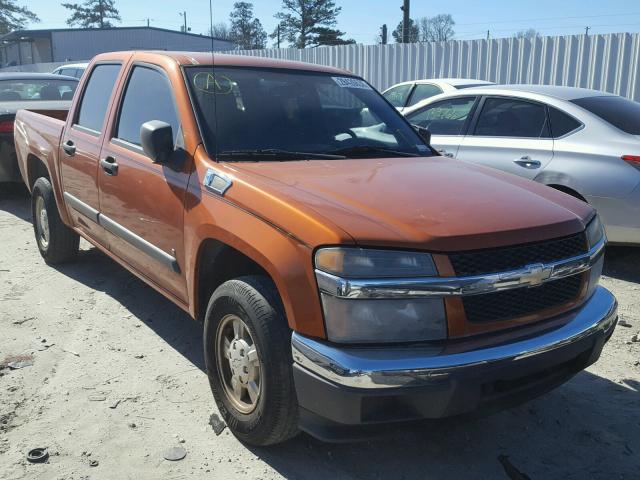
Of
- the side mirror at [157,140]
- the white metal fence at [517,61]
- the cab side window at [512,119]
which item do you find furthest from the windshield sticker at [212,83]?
the white metal fence at [517,61]

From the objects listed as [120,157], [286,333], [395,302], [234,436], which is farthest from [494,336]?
[120,157]

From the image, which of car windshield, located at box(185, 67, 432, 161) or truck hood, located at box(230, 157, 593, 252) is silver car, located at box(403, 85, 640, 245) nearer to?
car windshield, located at box(185, 67, 432, 161)

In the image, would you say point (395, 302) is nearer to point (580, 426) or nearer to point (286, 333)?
point (286, 333)

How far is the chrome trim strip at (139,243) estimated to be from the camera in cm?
344

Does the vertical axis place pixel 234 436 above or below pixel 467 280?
below

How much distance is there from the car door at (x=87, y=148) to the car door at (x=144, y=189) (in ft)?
0.66

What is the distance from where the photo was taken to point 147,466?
9.14ft

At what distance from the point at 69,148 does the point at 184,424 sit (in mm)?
2561

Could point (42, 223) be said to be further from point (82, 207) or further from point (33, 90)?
point (33, 90)

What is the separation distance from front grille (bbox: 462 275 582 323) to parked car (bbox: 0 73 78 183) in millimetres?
6712

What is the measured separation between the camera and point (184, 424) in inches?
123

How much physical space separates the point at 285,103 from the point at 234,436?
1.92 m

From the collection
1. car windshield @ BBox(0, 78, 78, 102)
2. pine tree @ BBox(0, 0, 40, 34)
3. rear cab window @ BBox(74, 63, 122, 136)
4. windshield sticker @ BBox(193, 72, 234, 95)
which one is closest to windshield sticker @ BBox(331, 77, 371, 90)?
windshield sticker @ BBox(193, 72, 234, 95)

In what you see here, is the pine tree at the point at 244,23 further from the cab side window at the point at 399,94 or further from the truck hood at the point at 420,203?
the cab side window at the point at 399,94
